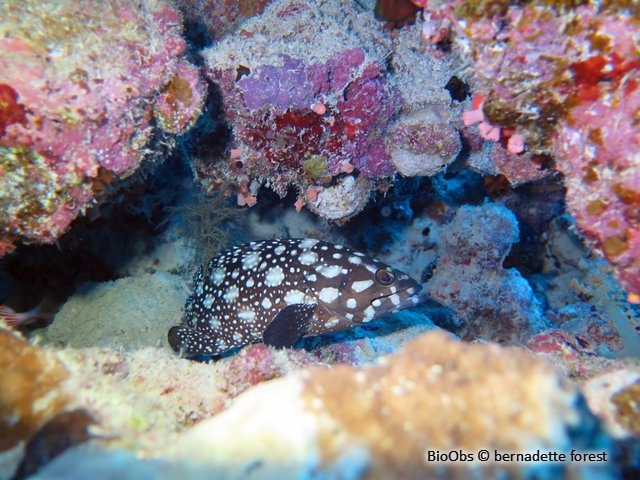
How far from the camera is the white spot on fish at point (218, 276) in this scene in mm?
5773

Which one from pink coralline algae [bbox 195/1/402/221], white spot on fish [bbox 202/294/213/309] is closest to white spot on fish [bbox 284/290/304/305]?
white spot on fish [bbox 202/294/213/309]

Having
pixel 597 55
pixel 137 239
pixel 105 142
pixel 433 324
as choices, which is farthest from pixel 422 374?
pixel 137 239

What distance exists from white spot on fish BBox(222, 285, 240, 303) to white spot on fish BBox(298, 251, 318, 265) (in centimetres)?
110

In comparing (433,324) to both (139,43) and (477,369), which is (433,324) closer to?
(477,369)

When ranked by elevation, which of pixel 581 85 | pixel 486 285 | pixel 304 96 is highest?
pixel 304 96

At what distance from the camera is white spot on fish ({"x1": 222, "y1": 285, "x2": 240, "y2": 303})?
18.4ft

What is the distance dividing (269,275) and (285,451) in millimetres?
3621

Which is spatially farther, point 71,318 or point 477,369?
point 71,318

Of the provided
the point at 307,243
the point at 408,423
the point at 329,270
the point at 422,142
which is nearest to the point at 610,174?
the point at 422,142

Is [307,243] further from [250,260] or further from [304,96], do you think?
[304,96]

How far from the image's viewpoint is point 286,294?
535 centimetres

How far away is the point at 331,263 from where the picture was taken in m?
5.29

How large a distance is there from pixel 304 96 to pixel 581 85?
3.19 metres

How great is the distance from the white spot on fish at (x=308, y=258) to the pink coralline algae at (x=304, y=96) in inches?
46.5
